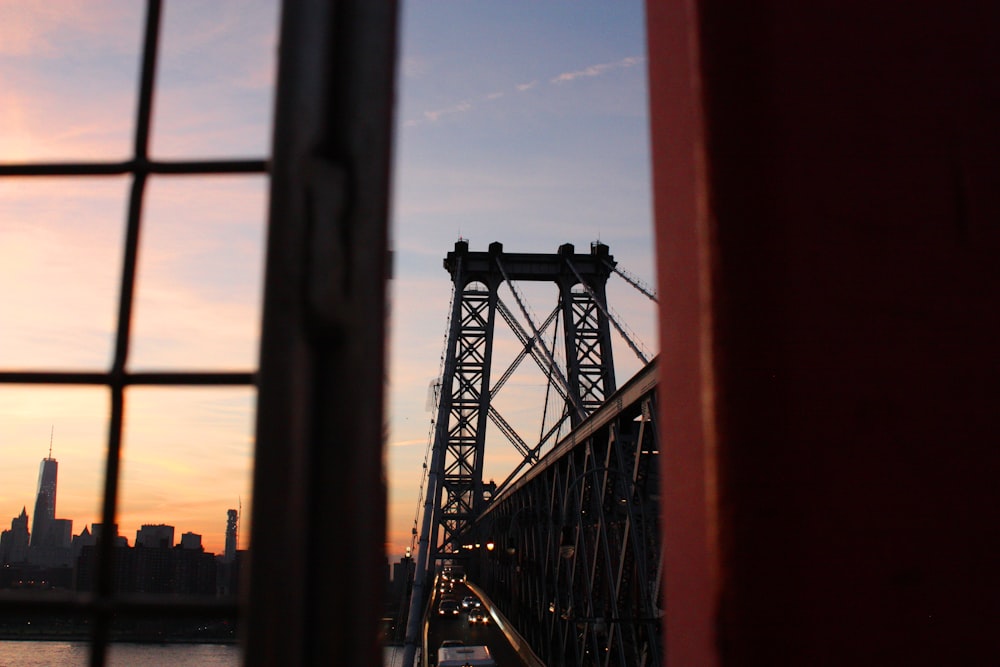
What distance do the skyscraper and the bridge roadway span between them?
73.4 ft

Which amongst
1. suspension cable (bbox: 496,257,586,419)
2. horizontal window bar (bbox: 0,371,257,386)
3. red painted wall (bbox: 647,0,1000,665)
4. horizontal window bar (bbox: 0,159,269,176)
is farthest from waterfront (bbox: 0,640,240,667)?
suspension cable (bbox: 496,257,586,419)

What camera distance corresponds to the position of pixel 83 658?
4.53 feet

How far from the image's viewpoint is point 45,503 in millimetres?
1522

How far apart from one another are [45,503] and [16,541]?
0.11 metres

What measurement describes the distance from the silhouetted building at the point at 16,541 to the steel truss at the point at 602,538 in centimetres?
721

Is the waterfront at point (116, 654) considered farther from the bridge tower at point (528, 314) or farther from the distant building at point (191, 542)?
the bridge tower at point (528, 314)

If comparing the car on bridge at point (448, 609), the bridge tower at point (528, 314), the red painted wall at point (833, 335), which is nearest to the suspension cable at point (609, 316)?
the bridge tower at point (528, 314)

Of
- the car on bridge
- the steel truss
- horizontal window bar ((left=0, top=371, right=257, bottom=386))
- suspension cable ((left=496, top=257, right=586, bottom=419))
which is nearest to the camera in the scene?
horizontal window bar ((left=0, top=371, right=257, bottom=386))

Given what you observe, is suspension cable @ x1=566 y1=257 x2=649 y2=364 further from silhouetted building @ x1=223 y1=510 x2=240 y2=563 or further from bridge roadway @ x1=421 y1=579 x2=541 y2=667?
silhouetted building @ x1=223 y1=510 x2=240 y2=563

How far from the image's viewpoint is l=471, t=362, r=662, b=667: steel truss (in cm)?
990

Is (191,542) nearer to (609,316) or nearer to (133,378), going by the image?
(133,378)

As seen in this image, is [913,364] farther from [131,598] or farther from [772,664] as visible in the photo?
[131,598]

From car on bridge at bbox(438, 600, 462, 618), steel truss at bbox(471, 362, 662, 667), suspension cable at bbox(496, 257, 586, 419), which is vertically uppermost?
suspension cable at bbox(496, 257, 586, 419)

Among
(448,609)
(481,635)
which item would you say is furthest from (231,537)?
(448,609)
